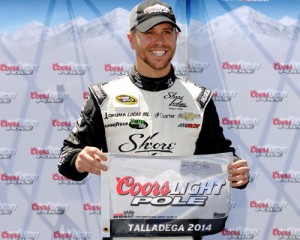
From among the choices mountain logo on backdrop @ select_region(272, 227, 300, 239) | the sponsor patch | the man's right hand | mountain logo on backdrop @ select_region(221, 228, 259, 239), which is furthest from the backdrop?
the man's right hand

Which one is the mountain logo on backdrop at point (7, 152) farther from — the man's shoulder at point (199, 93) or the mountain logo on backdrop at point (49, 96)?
the man's shoulder at point (199, 93)

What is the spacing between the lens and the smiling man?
69.1 inches

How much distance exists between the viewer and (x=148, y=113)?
1781mm

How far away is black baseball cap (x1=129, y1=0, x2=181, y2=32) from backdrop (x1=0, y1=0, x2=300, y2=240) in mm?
2238

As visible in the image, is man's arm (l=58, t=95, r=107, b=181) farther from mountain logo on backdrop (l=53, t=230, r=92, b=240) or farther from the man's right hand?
mountain logo on backdrop (l=53, t=230, r=92, b=240)

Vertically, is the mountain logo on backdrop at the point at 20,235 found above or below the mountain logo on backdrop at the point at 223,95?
below

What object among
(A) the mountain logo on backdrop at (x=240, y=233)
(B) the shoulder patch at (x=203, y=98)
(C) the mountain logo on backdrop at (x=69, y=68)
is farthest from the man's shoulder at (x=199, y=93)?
(A) the mountain logo on backdrop at (x=240, y=233)

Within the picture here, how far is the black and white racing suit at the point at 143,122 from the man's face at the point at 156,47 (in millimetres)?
60

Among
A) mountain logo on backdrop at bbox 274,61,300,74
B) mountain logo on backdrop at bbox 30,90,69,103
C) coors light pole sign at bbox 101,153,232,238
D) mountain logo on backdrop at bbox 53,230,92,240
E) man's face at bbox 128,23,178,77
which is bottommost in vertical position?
mountain logo on backdrop at bbox 53,230,92,240

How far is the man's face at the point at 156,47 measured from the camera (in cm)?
175

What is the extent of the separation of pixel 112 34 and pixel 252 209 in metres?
1.92

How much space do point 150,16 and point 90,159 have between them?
569 mm

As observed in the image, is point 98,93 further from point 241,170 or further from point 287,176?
point 287,176

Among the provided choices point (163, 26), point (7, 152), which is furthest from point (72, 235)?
point (163, 26)
